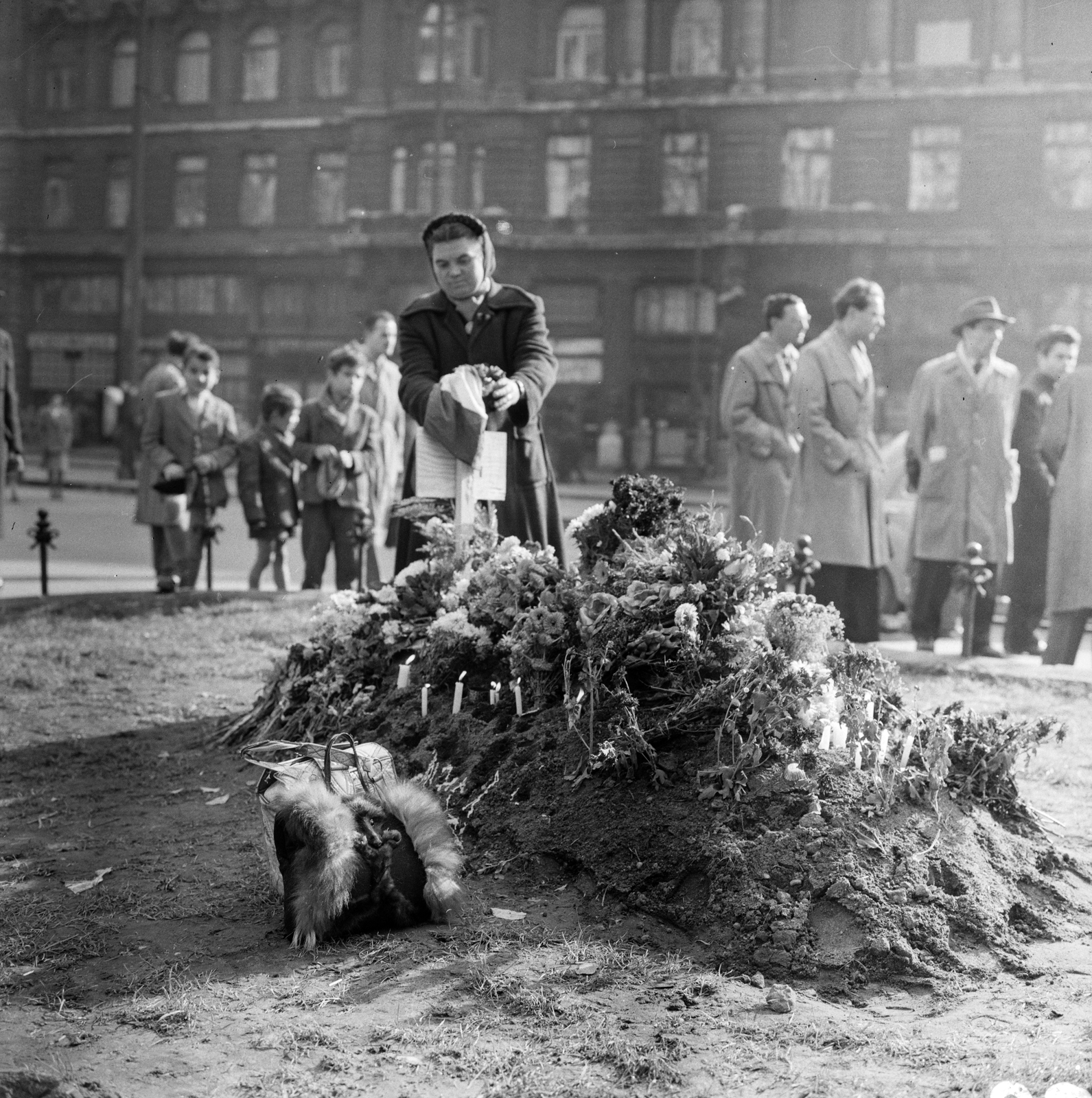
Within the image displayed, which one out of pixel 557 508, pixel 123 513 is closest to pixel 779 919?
pixel 557 508

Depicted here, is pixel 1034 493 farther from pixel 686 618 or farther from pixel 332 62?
pixel 332 62

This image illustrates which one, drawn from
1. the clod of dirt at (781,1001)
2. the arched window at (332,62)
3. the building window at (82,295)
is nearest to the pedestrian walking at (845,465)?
the clod of dirt at (781,1001)

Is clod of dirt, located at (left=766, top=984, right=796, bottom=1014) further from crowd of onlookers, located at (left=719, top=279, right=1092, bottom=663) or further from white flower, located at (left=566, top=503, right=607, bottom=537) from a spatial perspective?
crowd of onlookers, located at (left=719, top=279, right=1092, bottom=663)

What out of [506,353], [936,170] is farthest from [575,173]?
[506,353]

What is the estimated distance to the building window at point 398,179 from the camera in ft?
132

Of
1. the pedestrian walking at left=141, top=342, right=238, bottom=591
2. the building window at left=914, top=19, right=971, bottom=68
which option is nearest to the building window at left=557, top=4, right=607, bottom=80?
the building window at left=914, top=19, right=971, bottom=68

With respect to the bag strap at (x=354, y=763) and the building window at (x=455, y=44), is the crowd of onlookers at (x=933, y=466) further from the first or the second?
the building window at (x=455, y=44)

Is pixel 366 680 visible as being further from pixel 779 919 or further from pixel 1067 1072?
pixel 1067 1072

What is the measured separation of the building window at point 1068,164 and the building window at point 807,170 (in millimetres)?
4858

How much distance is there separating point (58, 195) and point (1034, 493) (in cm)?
3997

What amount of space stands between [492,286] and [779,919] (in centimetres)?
372

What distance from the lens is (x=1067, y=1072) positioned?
3.26 m

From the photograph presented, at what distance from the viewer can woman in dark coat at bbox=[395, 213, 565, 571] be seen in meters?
6.80

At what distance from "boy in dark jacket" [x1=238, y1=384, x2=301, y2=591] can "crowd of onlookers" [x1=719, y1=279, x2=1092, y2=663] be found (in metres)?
3.24
